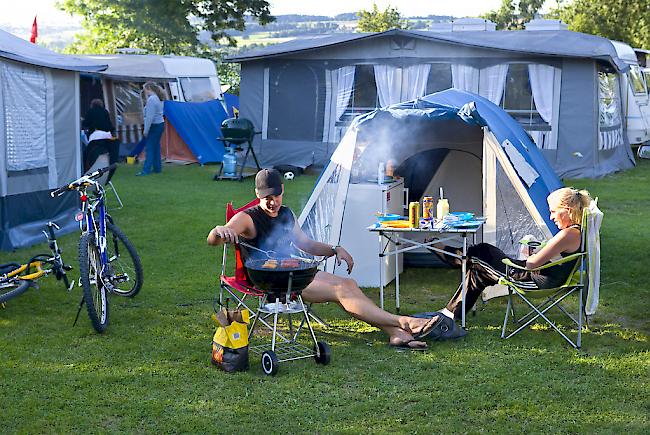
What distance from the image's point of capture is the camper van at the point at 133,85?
17.6 meters

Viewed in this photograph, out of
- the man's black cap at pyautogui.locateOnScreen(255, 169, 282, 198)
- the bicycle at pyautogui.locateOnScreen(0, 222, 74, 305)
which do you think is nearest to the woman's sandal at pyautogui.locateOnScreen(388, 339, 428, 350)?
the man's black cap at pyautogui.locateOnScreen(255, 169, 282, 198)

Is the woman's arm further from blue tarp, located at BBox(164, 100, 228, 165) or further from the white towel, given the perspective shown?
blue tarp, located at BBox(164, 100, 228, 165)

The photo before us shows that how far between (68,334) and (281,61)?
1078 centimetres

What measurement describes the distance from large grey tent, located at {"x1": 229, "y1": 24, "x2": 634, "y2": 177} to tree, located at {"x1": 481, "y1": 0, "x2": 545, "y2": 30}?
112 ft

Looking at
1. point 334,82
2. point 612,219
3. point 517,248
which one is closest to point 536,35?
point 334,82

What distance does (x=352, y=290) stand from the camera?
5.54 m

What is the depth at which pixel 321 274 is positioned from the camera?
18.5 feet

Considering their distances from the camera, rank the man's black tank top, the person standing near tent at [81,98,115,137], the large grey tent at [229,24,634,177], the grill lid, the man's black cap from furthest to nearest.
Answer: the grill lid < the large grey tent at [229,24,634,177] < the person standing near tent at [81,98,115,137] < the man's black tank top < the man's black cap

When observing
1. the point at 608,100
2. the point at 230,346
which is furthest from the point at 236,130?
the point at 230,346

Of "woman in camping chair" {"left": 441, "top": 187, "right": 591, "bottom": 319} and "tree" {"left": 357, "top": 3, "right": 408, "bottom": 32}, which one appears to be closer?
"woman in camping chair" {"left": 441, "top": 187, "right": 591, "bottom": 319}

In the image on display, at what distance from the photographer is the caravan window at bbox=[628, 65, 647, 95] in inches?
710

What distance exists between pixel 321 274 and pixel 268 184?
674mm

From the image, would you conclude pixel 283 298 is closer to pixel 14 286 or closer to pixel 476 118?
pixel 14 286

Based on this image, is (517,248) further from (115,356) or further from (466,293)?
(115,356)
